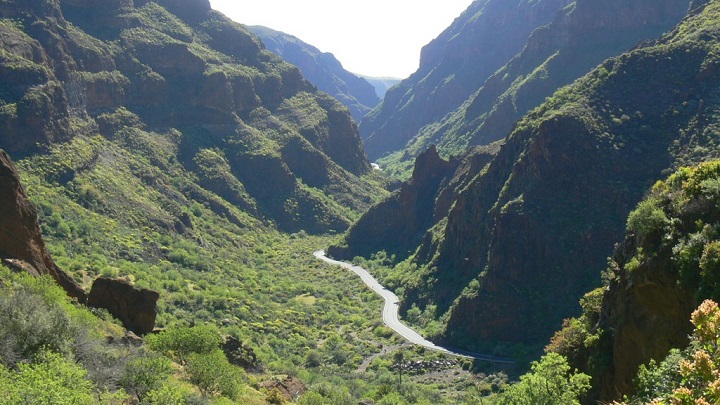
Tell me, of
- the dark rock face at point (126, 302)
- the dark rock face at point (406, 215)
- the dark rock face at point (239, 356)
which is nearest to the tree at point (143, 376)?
the dark rock face at point (126, 302)

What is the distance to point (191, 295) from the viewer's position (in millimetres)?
66625

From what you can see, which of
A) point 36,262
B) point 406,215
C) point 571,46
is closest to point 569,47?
point 571,46

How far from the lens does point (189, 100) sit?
130500mm

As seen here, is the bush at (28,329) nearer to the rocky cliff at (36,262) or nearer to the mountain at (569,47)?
the rocky cliff at (36,262)

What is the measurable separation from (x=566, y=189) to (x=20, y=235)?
173 feet

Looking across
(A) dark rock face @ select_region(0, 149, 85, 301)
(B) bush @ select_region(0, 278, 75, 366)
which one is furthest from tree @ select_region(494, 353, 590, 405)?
(A) dark rock face @ select_region(0, 149, 85, 301)

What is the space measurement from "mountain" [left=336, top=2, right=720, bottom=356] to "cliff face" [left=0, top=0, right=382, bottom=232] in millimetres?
56679

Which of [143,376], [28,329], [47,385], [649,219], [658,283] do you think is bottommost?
[143,376]

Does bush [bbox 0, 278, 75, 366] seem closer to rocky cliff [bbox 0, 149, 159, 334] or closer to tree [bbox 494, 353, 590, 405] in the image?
rocky cliff [bbox 0, 149, 159, 334]

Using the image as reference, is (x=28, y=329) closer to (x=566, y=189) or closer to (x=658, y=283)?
(x=658, y=283)

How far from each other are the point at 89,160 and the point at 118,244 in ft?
68.0

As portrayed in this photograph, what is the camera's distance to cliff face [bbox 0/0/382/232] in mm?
85625

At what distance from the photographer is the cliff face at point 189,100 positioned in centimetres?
8562

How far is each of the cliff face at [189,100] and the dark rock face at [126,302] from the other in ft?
164
